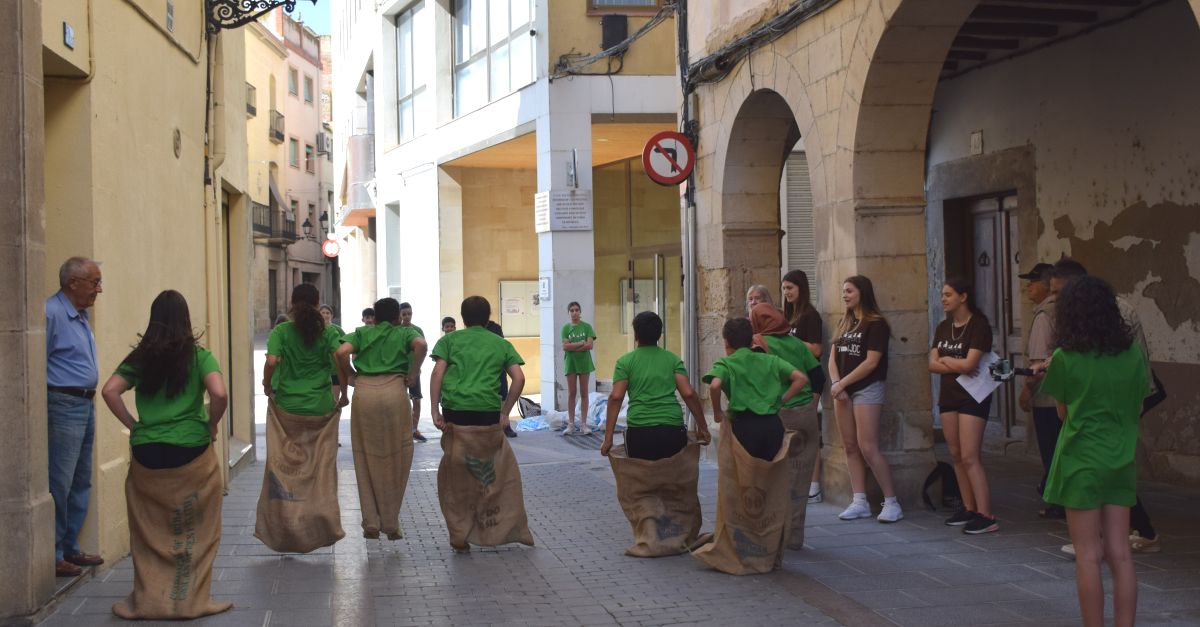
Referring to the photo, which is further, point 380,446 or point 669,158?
point 669,158

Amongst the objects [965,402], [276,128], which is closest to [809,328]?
[965,402]

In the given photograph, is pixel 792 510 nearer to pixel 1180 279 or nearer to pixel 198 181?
pixel 1180 279

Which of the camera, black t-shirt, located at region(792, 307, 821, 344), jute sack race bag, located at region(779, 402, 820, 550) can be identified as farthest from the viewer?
black t-shirt, located at region(792, 307, 821, 344)

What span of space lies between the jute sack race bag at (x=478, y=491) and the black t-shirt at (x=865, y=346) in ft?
7.82

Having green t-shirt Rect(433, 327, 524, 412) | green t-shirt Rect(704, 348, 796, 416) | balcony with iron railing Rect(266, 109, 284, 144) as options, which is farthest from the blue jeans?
balcony with iron railing Rect(266, 109, 284, 144)

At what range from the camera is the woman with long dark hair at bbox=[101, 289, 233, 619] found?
20.5 ft

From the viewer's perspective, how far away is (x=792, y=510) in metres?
7.87

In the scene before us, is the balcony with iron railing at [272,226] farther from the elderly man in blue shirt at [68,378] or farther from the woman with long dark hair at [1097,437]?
the woman with long dark hair at [1097,437]

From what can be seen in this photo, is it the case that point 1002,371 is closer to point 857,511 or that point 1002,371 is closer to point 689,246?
point 857,511

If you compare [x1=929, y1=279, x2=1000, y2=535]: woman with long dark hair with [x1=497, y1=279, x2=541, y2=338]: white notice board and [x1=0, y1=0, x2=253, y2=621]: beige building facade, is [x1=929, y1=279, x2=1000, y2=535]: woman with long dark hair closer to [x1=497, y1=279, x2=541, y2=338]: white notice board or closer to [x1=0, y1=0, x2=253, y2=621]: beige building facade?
[x1=0, y1=0, x2=253, y2=621]: beige building facade

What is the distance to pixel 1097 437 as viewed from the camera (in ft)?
17.1

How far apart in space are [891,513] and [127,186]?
5.36m

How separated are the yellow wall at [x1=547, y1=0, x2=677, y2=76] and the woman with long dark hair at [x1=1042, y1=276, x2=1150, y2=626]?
45.3 ft

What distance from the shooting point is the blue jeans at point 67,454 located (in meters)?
6.69
